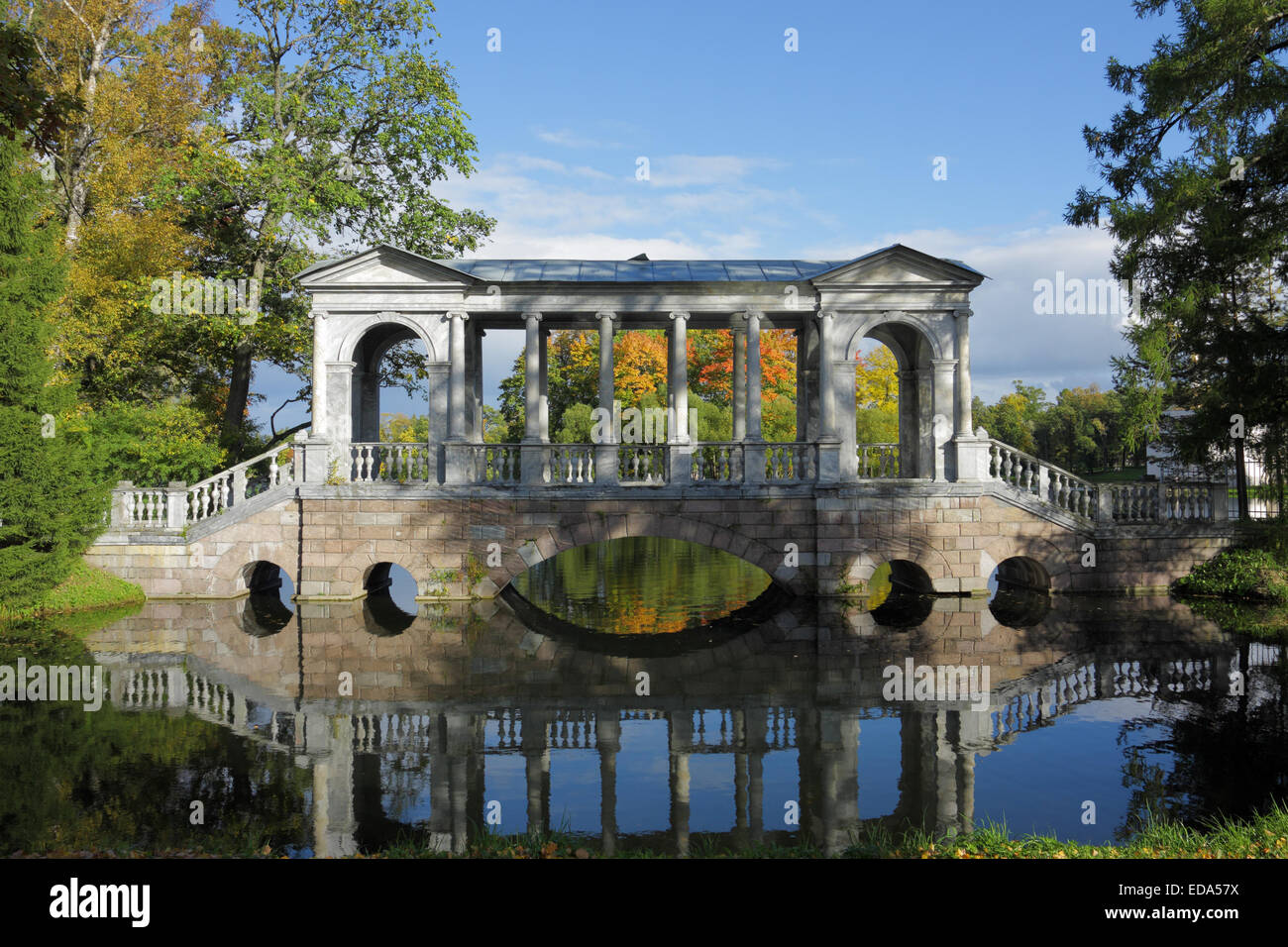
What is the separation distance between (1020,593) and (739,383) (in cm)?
790

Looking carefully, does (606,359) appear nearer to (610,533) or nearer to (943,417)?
(610,533)

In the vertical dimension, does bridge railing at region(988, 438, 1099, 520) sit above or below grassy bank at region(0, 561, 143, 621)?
above

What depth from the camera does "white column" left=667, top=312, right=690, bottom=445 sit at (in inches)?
674

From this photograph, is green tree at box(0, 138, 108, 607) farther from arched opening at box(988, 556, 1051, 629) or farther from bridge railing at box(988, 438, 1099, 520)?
bridge railing at box(988, 438, 1099, 520)

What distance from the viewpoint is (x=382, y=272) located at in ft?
56.9

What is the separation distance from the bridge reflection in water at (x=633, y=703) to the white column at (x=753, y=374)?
395 cm

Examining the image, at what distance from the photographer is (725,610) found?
1722 cm

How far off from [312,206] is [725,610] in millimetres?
15318

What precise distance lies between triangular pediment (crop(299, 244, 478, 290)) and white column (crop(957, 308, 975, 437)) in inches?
411

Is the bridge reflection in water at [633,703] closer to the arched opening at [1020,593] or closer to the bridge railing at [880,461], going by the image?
the arched opening at [1020,593]

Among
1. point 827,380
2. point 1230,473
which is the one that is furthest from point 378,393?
point 1230,473

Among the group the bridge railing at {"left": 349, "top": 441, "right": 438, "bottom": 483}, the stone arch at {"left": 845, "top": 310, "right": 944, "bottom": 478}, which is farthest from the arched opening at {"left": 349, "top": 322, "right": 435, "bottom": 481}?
the stone arch at {"left": 845, "top": 310, "right": 944, "bottom": 478}

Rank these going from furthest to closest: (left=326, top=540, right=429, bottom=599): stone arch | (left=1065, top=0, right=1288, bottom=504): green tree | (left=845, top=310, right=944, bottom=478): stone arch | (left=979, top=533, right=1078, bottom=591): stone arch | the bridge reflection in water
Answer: (left=845, top=310, right=944, bottom=478): stone arch < (left=979, top=533, right=1078, bottom=591): stone arch < (left=326, top=540, right=429, bottom=599): stone arch < (left=1065, top=0, right=1288, bottom=504): green tree < the bridge reflection in water
